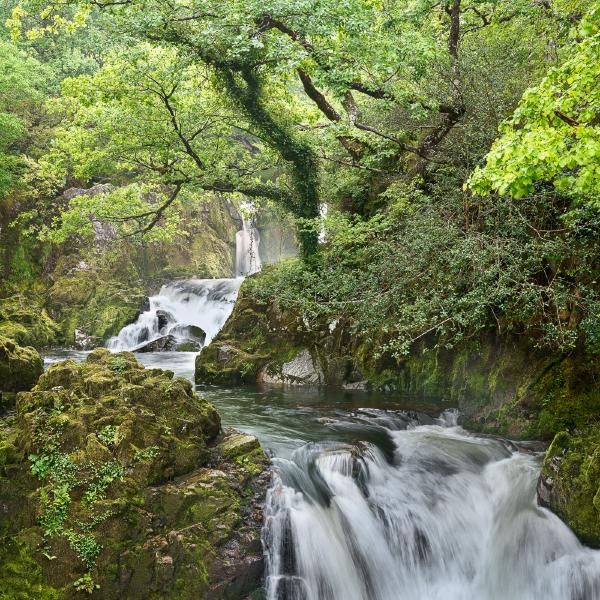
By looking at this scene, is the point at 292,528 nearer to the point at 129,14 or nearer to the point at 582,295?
the point at 582,295

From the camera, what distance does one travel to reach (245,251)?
92.8ft

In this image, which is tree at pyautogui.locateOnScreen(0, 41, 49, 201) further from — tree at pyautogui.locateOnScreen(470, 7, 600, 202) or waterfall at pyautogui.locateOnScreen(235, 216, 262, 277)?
tree at pyautogui.locateOnScreen(470, 7, 600, 202)

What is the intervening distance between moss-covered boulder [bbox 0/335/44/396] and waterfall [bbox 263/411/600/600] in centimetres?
390

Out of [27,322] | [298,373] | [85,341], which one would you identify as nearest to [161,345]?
[85,341]

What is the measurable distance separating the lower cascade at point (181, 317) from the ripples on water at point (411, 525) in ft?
30.6

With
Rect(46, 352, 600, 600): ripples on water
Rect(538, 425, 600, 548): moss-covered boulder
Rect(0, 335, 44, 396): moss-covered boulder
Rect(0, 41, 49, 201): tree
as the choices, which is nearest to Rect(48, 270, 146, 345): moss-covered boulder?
Rect(0, 41, 49, 201): tree

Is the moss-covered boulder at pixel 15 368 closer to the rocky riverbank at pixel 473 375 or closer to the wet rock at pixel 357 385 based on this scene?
the rocky riverbank at pixel 473 375

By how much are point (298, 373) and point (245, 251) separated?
17448mm

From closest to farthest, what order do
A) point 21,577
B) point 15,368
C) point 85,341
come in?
point 21,577 → point 15,368 → point 85,341

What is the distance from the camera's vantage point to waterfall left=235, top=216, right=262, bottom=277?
89.6ft

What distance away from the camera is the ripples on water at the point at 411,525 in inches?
210

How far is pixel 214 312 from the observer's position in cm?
1795

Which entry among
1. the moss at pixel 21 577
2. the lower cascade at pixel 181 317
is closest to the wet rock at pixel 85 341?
the lower cascade at pixel 181 317

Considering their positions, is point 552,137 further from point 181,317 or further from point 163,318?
point 181,317
